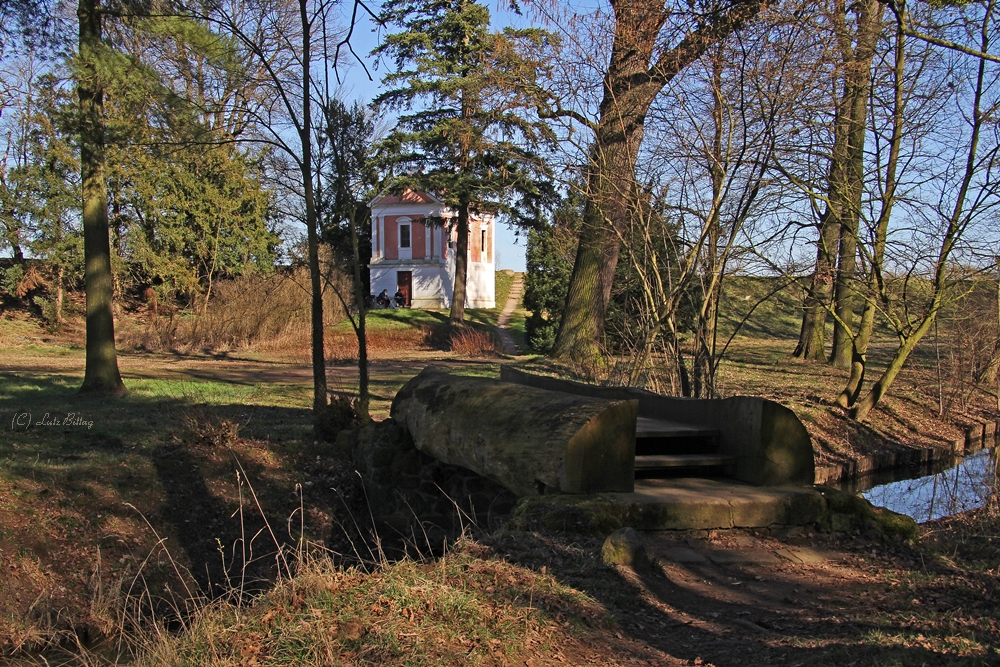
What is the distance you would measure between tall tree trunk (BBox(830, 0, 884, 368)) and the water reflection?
2405mm

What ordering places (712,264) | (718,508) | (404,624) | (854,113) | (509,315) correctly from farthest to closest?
(509,315)
(854,113)
(712,264)
(718,508)
(404,624)

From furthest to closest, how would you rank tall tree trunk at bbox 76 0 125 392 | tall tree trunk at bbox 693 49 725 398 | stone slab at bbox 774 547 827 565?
tall tree trunk at bbox 76 0 125 392, tall tree trunk at bbox 693 49 725 398, stone slab at bbox 774 547 827 565

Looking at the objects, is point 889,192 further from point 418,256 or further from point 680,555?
point 418,256

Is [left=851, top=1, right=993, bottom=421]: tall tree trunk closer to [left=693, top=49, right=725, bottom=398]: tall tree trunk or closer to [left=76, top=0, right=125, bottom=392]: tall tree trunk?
[left=693, top=49, right=725, bottom=398]: tall tree trunk

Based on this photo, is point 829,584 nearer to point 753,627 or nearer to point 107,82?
point 753,627

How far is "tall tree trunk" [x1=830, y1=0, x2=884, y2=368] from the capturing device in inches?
356

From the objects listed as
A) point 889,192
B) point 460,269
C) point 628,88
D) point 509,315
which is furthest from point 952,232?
point 509,315

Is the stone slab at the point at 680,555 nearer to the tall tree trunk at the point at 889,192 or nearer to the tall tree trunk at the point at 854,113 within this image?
the tall tree trunk at the point at 854,113

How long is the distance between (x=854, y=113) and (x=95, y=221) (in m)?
11.5

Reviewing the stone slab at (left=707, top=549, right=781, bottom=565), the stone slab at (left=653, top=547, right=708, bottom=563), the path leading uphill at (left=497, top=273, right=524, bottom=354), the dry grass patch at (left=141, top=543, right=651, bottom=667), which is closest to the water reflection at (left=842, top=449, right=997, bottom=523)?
the stone slab at (left=707, top=549, right=781, bottom=565)

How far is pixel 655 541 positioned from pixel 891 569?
4.22 feet

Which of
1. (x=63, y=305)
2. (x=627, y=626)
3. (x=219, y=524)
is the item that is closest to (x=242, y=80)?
(x=219, y=524)

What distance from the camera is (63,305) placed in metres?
28.2

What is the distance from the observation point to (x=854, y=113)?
10461 mm
